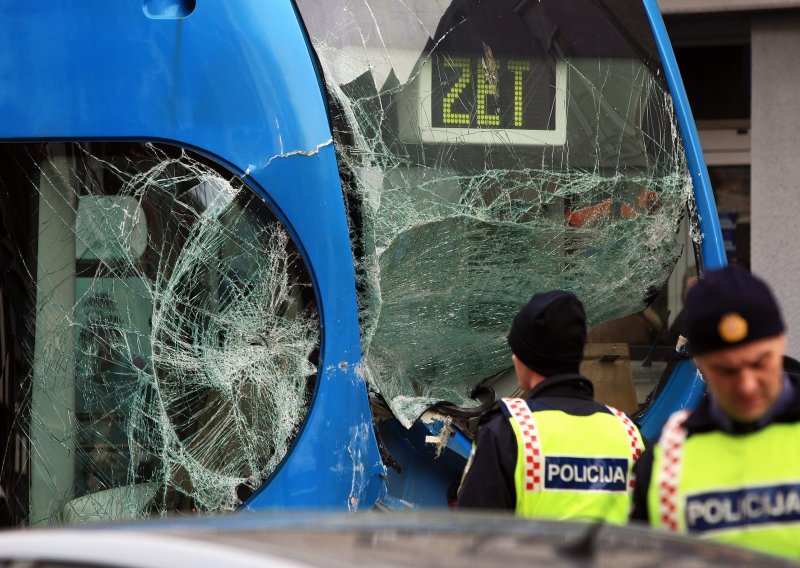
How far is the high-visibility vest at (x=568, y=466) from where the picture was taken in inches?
109

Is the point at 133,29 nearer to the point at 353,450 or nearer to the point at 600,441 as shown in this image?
the point at 353,450

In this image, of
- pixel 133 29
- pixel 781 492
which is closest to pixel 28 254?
pixel 133 29

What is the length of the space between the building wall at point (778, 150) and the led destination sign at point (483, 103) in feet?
14.7

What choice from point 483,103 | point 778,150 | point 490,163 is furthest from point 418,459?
point 778,150

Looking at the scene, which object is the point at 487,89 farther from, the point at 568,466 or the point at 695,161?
the point at 568,466

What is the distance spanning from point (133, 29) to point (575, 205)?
1721 millimetres

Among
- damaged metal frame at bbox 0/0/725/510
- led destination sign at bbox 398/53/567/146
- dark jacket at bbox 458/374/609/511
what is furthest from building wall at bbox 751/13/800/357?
dark jacket at bbox 458/374/609/511

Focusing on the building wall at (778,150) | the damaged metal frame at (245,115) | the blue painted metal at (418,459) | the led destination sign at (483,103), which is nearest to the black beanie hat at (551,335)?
the damaged metal frame at (245,115)

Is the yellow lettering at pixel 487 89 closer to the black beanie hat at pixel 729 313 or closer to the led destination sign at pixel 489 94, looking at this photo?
the led destination sign at pixel 489 94

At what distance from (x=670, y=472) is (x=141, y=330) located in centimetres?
237

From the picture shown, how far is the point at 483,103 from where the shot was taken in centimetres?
429

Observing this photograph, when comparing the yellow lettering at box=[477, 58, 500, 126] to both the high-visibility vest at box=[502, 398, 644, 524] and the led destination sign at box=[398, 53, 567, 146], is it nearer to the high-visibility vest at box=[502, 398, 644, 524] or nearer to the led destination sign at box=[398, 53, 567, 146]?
the led destination sign at box=[398, 53, 567, 146]

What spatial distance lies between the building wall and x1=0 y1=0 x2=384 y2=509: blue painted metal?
517cm

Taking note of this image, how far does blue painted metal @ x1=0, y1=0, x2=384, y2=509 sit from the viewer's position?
397 cm
